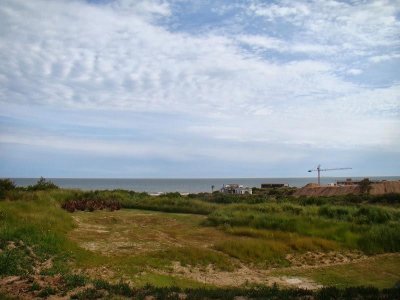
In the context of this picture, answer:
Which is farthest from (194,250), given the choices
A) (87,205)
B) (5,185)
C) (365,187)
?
(365,187)

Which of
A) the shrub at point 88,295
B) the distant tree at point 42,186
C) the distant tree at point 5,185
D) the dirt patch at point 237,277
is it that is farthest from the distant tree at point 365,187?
the shrub at point 88,295

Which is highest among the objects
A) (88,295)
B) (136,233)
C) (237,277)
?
(136,233)

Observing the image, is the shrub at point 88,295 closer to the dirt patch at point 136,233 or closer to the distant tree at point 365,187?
the dirt patch at point 136,233

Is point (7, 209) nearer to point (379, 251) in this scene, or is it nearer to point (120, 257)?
point (120, 257)

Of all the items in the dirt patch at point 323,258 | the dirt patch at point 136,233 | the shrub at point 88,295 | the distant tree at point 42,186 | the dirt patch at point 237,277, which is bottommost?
the dirt patch at point 237,277

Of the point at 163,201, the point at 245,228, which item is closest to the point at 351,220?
the point at 245,228

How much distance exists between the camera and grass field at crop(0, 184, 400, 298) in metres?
11.1

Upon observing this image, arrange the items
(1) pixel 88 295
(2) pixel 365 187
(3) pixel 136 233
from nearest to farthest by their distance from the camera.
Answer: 1. (1) pixel 88 295
2. (3) pixel 136 233
3. (2) pixel 365 187

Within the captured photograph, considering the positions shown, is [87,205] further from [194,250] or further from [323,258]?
[323,258]

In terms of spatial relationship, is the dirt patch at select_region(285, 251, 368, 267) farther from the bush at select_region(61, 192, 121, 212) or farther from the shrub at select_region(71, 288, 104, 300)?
the bush at select_region(61, 192, 121, 212)

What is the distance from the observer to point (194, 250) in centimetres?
1427

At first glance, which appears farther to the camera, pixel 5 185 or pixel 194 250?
pixel 5 185

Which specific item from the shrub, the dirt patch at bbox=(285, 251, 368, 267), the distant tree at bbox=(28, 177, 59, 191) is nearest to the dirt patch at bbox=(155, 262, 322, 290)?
the dirt patch at bbox=(285, 251, 368, 267)

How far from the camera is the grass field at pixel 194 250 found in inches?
438
